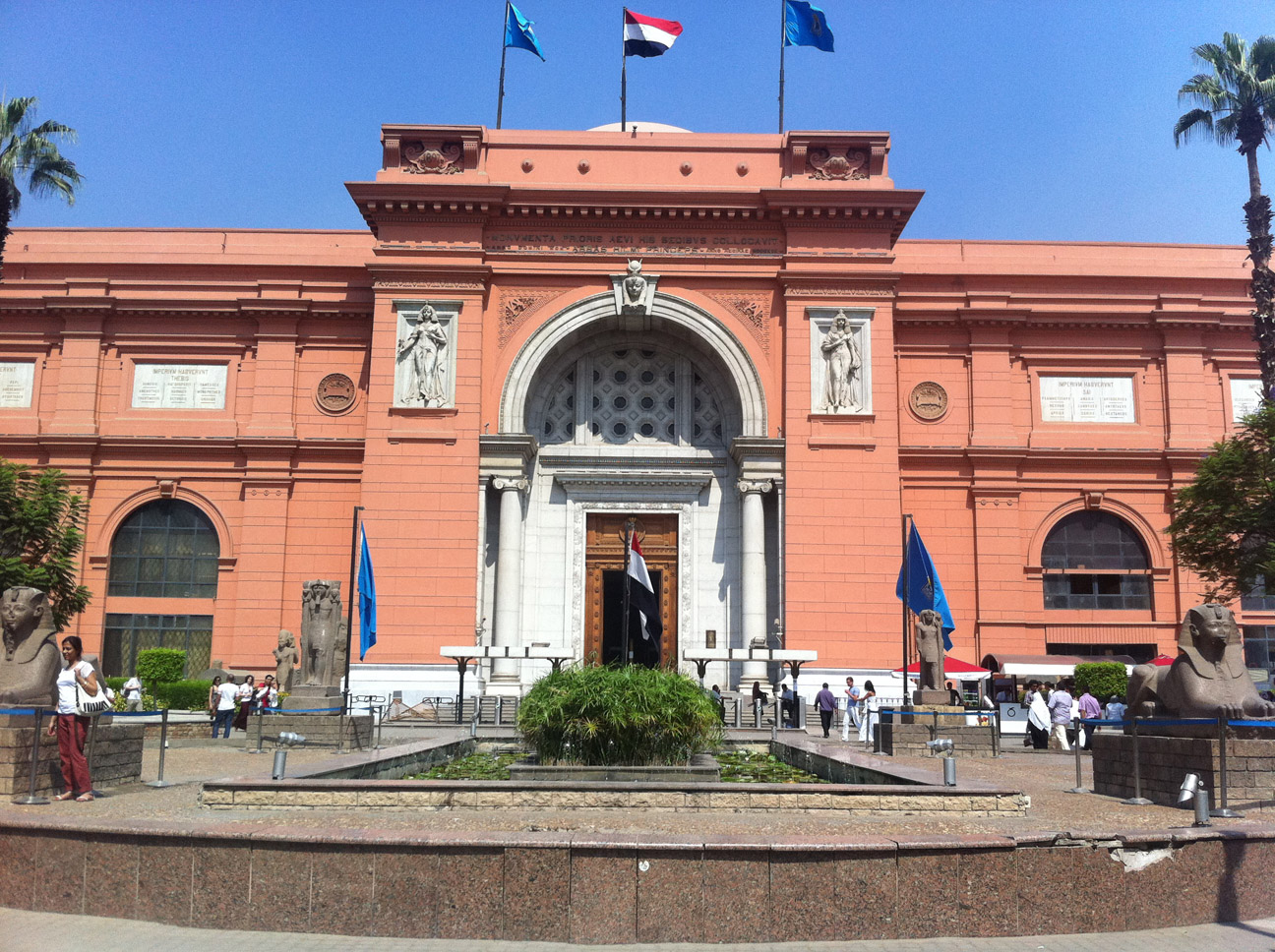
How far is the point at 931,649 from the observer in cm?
2081

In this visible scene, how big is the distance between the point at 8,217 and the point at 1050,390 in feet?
91.3

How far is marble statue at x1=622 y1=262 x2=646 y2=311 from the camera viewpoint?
28547mm

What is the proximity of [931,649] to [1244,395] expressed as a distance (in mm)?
16489

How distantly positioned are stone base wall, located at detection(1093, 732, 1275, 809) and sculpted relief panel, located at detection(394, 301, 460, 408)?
19.8 metres

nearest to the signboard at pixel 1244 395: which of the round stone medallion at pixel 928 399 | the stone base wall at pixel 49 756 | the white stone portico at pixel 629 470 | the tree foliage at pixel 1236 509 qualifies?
the tree foliage at pixel 1236 509

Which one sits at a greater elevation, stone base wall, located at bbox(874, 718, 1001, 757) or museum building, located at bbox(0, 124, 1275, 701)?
museum building, located at bbox(0, 124, 1275, 701)

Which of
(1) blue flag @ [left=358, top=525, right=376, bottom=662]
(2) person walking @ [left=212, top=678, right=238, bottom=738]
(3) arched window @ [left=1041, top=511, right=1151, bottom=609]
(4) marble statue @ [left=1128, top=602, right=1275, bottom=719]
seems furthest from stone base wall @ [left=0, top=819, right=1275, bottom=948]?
(3) arched window @ [left=1041, top=511, right=1151, bottom=609]

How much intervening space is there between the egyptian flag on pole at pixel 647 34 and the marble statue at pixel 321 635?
2015cm

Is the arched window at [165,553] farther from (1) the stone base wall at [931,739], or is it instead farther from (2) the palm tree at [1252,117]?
(2) the palm tree at [1252,117]

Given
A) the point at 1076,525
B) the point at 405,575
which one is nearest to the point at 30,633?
the point at 405,575

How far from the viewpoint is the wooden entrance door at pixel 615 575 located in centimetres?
2898

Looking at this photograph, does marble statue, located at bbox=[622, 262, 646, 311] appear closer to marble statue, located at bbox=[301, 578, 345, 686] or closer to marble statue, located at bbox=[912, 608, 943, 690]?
marble statue, located at bbox=[912, 608, 943, 690]

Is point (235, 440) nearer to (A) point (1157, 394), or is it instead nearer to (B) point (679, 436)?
(B) point (679, 436)

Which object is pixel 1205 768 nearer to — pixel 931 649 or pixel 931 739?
pixel 931 739
